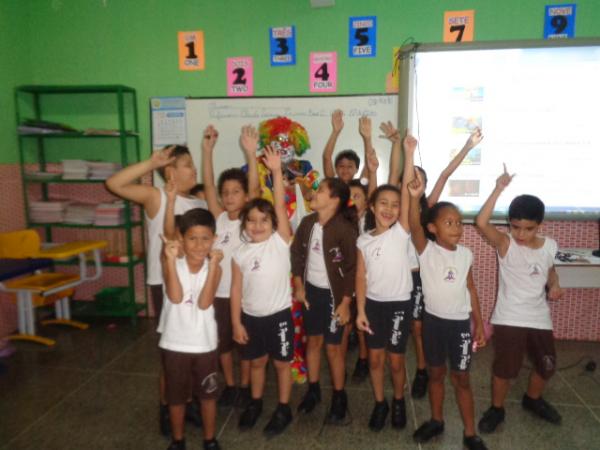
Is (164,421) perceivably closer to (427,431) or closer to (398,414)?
(398,414)

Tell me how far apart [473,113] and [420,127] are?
14.7 inches

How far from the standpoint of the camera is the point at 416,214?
1.91m

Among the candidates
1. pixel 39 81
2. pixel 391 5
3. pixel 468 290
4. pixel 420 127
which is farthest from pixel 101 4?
pixel 468 290

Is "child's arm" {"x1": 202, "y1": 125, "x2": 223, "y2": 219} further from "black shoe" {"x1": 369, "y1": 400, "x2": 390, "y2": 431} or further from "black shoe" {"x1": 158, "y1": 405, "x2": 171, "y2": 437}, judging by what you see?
"black shoe" {"x1": 369, "y1": 400, "x2": 390, "y2": 431}

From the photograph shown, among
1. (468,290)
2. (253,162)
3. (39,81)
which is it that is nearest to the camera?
(468,290)

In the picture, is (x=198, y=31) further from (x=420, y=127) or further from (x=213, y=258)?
(x=213, y=258)

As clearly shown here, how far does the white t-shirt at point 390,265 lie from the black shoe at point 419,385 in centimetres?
74

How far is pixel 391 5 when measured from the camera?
3150 millimetres

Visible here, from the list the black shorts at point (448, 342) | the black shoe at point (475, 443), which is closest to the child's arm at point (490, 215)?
the black shorts at point (448, 342)

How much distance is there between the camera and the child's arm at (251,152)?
2.10 meters

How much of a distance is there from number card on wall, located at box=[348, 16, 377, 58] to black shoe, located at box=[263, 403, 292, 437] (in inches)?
99.0

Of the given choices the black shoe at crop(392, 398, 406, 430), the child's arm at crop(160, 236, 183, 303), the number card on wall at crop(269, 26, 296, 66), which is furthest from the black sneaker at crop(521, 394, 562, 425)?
the number card on wall at crop(269, 26, 296, 66)

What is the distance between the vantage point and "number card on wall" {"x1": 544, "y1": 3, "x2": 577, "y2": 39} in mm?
3006

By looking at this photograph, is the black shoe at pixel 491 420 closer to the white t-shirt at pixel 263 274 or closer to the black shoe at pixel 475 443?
the black shoe at pixel 475 443
